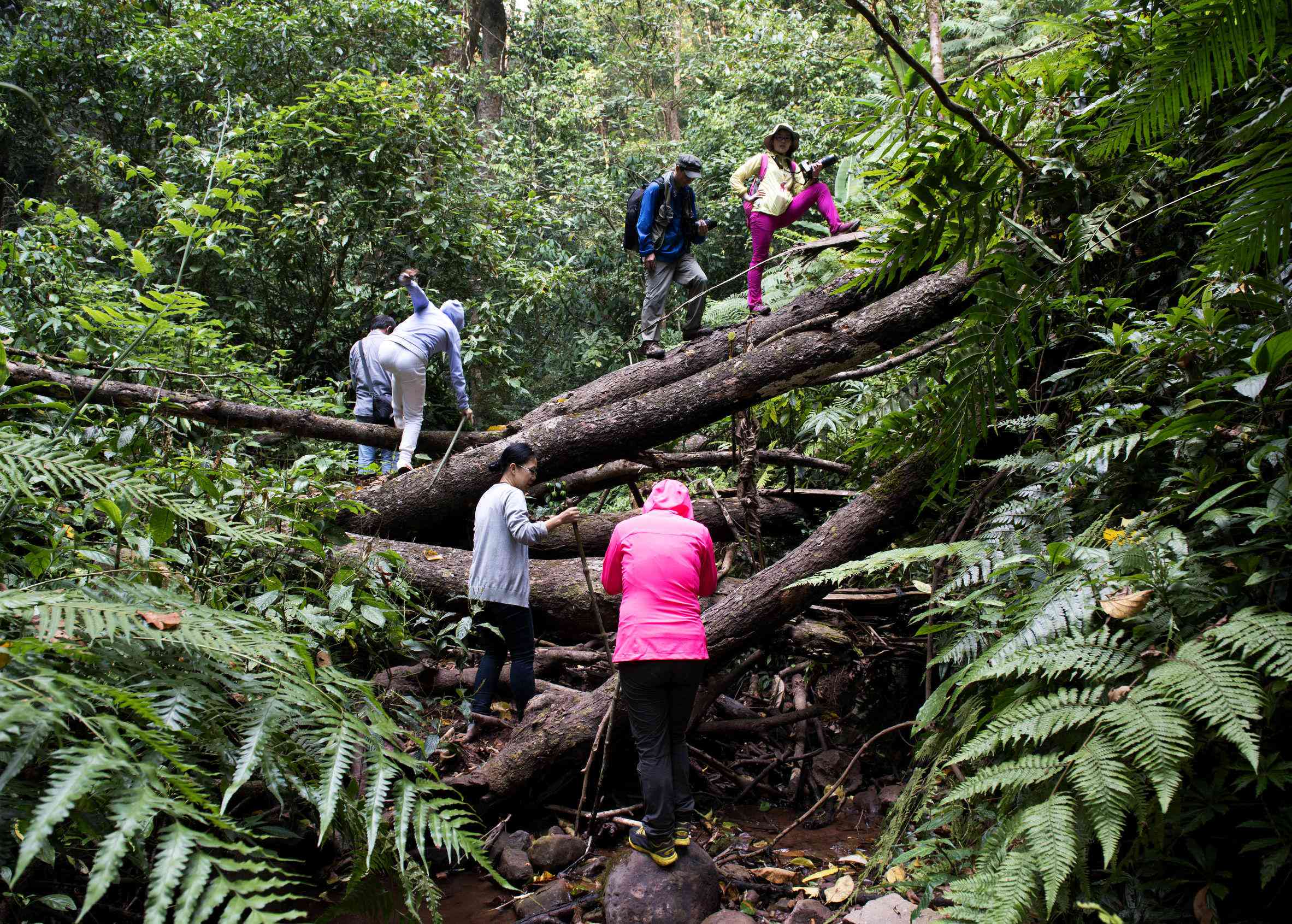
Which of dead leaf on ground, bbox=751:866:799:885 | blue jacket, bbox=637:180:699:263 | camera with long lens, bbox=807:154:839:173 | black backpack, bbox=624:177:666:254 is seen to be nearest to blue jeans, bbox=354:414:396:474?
black backpack, bbox=624:177:666:254

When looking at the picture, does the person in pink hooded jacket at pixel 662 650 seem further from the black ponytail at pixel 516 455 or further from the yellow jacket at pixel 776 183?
the yellow jacket at pixel 776 183

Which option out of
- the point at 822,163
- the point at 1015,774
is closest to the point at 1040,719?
the point at 1015,774

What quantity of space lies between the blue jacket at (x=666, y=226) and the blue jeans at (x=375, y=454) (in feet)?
9.92

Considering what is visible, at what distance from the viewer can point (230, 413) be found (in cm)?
621

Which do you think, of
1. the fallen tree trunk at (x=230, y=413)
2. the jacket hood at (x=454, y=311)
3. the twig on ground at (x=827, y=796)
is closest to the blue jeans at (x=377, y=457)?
the fallen tree trunk at (x=230, y=413)

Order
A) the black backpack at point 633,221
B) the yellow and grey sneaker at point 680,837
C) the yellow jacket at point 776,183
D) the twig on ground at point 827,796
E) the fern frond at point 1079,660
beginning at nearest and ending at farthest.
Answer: the fern frond at point 1079,660 → the yellow and grey sneaker at point 680,837 → the twig on ground at point 827,796 → the yellow jacket at point 776,183 → the black backpack at point 633,221

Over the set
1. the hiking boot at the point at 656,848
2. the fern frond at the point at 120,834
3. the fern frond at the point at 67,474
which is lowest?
the hiking boot at the point at 656,848

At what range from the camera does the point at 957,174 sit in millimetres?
2639

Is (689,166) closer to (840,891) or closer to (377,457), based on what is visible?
(377,457)

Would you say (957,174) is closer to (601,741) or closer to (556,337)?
(601,741)

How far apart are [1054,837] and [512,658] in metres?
3.48

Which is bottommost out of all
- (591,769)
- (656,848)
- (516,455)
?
(656,848)

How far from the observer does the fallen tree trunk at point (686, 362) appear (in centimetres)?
601

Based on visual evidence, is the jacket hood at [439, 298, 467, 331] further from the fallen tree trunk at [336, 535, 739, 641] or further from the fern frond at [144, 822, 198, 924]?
→ the fern frond at [144, 822, 198, 924]
